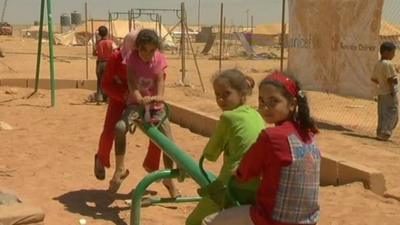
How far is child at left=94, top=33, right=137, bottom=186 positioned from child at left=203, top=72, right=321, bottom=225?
2.80 m

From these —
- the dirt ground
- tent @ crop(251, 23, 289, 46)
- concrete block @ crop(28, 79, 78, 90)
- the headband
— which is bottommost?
tent @ crop(251, 23, 289, 46)

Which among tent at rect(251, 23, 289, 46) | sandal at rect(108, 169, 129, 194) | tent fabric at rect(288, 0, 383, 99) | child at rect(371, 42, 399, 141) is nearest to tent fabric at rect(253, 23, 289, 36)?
tent at rect(251, 23, 289, 46)

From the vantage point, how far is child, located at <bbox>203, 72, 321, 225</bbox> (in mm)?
3039

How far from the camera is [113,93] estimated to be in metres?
5.94

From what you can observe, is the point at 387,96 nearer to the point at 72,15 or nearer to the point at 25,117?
the point at 25,117

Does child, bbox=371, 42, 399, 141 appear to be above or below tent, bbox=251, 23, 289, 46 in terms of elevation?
above

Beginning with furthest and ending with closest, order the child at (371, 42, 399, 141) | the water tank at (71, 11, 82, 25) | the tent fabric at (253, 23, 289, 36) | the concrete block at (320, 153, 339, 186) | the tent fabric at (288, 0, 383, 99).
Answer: the water tank at (71, 11, 82, 25) → the tent fabric at (253, 23, 289, 36) → the tent fabric at (288, 0, 383, 99) → the child at (371, 42, 399, 141) → the concrete block at (320, 153, 339, 186)

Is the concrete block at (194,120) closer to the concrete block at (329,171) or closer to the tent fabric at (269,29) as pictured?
the concrete block at (329,171)

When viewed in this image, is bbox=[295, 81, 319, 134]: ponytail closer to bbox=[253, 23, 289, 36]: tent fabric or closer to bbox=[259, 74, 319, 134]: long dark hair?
bbox=[259, 74, 319, 134]: long dark hair

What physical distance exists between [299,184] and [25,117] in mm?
9012

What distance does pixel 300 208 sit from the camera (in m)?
3.12

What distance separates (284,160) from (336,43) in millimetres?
9040

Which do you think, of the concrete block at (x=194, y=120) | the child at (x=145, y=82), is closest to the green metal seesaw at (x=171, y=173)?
the child at (x=145, y=82)

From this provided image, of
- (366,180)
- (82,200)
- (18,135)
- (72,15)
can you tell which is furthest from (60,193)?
(72,15)
